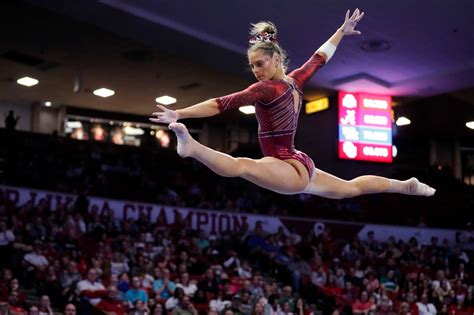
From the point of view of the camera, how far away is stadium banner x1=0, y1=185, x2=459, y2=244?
15.2 metres

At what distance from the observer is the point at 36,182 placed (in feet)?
51.6

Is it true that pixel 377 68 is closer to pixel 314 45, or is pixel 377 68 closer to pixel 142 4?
pixel 314 45

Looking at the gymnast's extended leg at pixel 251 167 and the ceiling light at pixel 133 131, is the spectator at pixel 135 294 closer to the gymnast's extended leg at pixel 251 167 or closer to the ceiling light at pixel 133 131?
the gymnast's extended leg at pixel 251 167

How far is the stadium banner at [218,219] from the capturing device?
15164mm

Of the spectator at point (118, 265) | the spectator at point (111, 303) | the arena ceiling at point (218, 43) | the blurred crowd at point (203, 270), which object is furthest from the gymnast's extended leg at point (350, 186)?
the spectator at point (118, 265)

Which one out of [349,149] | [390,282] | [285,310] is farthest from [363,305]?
[349,149]

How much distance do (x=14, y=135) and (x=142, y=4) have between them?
8019 millimetres

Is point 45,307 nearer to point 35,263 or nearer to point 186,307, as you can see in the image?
point 35,263

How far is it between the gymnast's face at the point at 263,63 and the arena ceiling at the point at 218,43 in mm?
7481

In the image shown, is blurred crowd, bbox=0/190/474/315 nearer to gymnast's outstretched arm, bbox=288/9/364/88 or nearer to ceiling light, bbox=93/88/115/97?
gymnast's outstretched arm, bbox=288/9/364/88

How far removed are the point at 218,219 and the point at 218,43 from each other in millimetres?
5023

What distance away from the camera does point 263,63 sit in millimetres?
5031

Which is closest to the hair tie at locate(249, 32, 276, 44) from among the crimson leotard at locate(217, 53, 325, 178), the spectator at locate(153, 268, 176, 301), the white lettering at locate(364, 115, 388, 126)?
the crimson leotard at locate(217, 53, 325, 178)

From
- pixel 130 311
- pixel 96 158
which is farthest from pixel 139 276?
pixel 96 158
